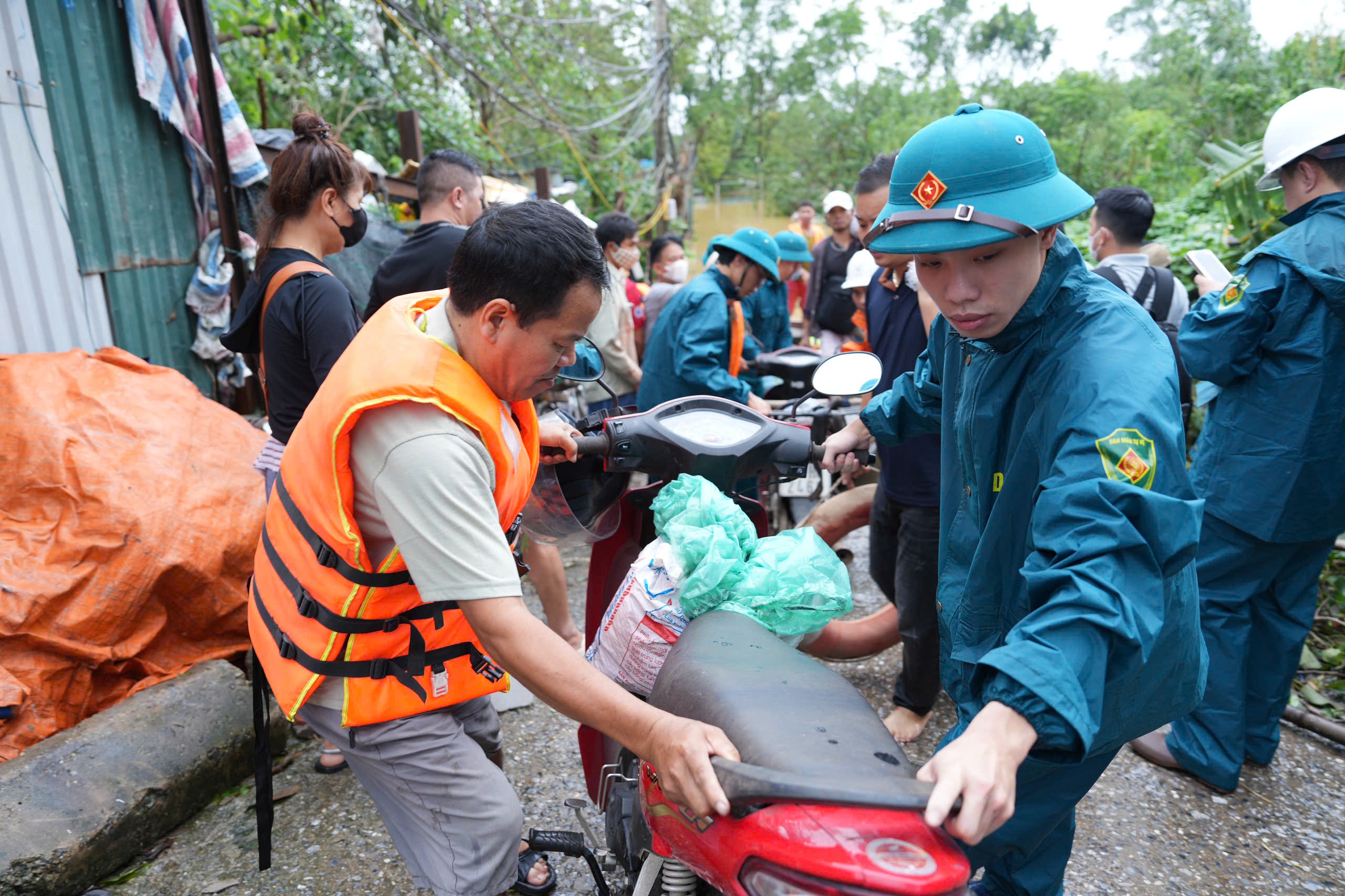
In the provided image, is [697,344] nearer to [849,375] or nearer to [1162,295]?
[849,375]

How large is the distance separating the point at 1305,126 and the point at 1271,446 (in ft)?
3.50

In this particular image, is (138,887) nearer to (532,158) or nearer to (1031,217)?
(1031,217)

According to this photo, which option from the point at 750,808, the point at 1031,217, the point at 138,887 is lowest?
the point at 138,887

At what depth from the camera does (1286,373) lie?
270 centimetres

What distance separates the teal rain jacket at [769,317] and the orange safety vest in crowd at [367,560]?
4.13 metres

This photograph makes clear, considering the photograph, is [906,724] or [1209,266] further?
[1209,266]

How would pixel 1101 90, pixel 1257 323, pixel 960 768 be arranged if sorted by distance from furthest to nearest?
pixel 1101 90 → pixel 1257 323 → pixel 960 768

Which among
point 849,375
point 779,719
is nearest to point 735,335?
point 849,375

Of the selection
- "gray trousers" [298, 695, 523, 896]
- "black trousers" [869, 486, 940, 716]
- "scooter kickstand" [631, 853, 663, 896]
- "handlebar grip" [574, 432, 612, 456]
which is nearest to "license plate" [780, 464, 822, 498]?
"black trousers" [869, 486, 940, 716]

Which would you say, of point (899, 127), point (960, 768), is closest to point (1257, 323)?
point (960, 768)

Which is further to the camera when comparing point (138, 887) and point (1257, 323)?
point (1257, 323)

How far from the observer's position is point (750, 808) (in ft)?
3.47

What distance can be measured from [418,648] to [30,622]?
2017 millimetres

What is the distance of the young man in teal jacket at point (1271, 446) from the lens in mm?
2652
